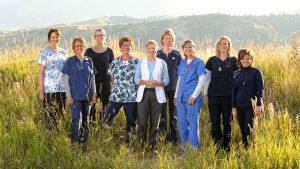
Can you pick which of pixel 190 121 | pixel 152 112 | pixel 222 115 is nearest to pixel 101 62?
pixel 152 112

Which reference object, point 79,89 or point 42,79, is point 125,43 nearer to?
point 79,89

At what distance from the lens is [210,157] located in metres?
4.68

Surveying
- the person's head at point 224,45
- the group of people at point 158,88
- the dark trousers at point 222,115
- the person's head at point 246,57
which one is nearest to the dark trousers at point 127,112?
the group of people at point 158,88

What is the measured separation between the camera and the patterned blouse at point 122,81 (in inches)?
242

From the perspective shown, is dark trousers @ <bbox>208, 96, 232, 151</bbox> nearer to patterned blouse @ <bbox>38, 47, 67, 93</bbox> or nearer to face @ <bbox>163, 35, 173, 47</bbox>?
face @ <bbox>163, 35, 173, 47</bbox>

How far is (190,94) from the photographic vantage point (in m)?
5.77

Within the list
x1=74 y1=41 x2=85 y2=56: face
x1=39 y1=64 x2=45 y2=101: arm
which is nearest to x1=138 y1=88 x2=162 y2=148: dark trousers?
x1=74 y1=41 x2=85 y2=56: face

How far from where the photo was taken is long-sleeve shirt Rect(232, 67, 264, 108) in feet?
17.2

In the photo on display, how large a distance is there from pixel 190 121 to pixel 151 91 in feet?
2.49

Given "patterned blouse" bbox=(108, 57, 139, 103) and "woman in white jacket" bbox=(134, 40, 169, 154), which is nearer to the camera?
"woman in white jacket" bbox=(134, 40, 169, 154)

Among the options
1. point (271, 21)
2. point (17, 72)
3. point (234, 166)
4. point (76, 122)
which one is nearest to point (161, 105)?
point (76, 122)

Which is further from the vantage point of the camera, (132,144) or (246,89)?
(132,144)

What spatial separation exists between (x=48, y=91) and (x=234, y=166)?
3.25 meters

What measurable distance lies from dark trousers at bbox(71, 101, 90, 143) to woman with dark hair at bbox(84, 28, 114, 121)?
1.53 ft
